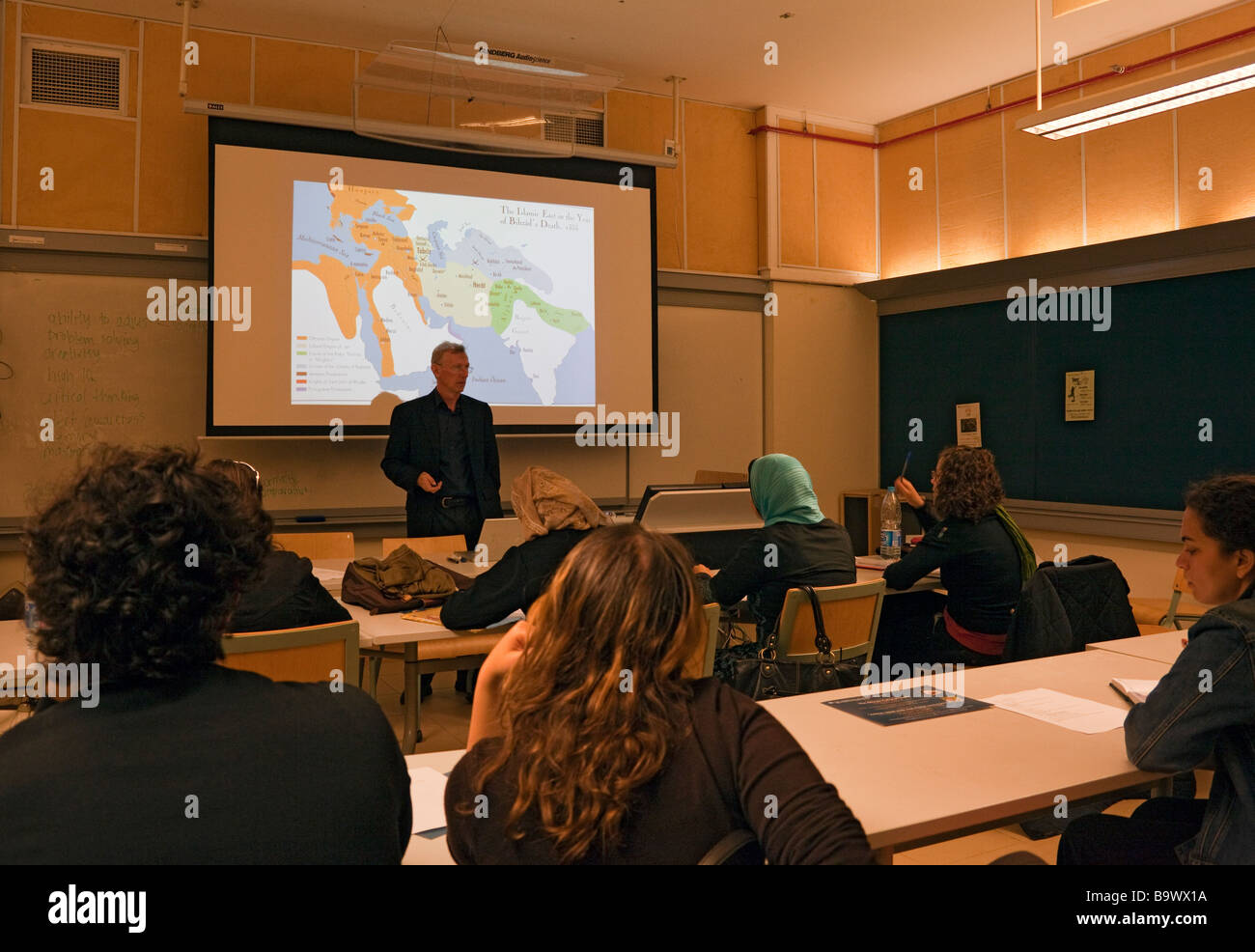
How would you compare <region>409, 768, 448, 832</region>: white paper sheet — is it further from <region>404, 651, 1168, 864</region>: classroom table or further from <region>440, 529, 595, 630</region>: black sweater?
<region>440, 529, 595, 630</region>: black sweater

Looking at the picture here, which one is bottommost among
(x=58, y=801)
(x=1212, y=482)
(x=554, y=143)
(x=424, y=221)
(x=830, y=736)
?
(x=830, y=736)

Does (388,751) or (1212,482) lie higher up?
(1212,482)

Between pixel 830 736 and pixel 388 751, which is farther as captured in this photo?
pixel 830 736

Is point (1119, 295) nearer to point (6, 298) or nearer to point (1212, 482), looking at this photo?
point (1212, 482)

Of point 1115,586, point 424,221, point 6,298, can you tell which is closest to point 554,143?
point 424,221

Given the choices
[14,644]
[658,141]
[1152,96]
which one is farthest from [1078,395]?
[14,644]

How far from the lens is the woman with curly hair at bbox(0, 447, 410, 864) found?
3.09 feet

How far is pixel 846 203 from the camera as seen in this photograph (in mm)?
7434

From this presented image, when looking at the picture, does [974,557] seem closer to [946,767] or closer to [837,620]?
[837,620]

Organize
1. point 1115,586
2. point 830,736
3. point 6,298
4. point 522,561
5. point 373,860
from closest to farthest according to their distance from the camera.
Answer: point 373,860 < point 830,736 < point 522,561 < point 1115,586 < point 6,298

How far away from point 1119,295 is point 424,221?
164 inches

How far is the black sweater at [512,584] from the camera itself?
290 cm

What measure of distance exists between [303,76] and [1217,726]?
577 centimetres
